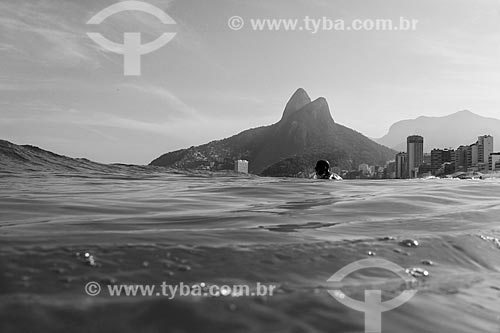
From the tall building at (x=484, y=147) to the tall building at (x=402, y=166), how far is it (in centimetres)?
1692

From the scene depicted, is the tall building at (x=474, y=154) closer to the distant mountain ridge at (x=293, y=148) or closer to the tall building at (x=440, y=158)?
the tall building at (x=440, y=158)

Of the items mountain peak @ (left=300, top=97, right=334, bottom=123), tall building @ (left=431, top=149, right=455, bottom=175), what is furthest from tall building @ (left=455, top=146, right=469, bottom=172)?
mountain peak @ (left=300, top=97, right=334, bottom=123)

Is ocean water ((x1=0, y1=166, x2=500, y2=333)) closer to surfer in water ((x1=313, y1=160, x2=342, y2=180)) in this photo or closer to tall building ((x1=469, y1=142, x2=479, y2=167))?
surfer in water ((x1=313, y1=160, x2=342, y2=180))

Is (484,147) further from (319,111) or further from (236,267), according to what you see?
(236,267)

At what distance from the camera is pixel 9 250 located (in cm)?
296

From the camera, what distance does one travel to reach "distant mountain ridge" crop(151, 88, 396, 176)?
121 metres

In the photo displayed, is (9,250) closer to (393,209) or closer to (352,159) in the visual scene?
(393,209)

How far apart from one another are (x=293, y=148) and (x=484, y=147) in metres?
82.7

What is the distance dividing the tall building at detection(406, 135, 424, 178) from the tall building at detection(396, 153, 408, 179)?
0.91 meters

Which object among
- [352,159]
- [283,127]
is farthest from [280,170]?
[283,127]

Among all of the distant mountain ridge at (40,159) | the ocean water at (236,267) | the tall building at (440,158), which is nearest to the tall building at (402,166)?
the tall building at (440,158)

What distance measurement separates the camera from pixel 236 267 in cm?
285

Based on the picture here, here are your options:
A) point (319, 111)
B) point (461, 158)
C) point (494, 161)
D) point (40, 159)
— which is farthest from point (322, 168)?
point (319, 111)

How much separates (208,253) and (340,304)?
1125 mm
